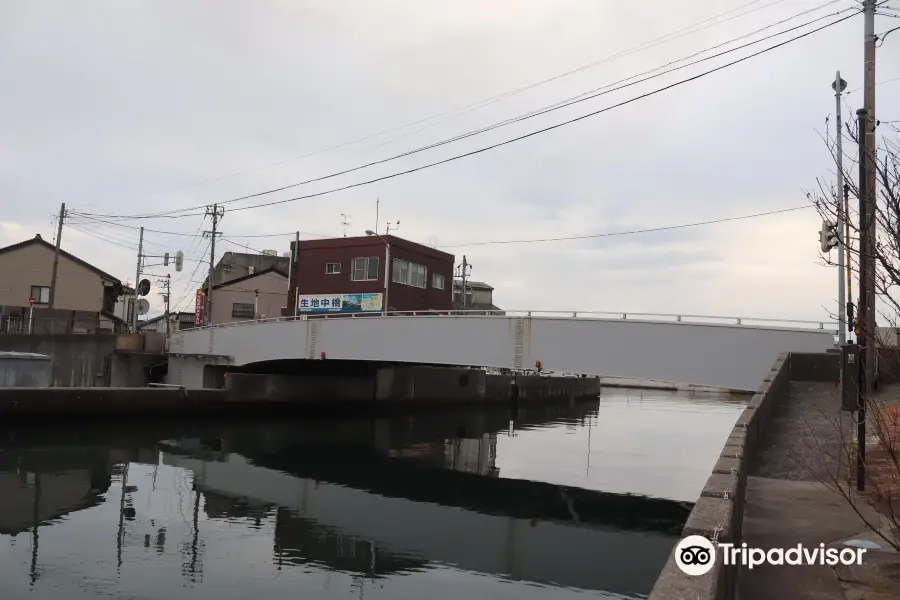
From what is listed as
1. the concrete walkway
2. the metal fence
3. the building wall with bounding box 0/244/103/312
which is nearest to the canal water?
the concrete walkway

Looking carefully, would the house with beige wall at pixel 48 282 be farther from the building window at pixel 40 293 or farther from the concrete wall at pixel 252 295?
the concrete wall at pixel 252 295

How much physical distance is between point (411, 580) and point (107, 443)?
19.7 m

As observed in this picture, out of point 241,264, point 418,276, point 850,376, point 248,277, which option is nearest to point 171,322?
point 241,264

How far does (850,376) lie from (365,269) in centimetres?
3510

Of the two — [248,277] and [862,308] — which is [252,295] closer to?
[248,277]

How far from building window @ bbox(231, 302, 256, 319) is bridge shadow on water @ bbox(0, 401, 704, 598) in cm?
2271

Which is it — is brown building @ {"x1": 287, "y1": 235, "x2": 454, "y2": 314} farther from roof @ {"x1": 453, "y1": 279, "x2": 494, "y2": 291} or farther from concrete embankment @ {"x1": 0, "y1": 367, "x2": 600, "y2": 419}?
roof @ {"x1": 453, "y1": 279, "x2": 494, "y2": 291}

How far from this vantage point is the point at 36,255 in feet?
171

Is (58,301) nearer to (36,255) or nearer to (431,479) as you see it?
(36,255)

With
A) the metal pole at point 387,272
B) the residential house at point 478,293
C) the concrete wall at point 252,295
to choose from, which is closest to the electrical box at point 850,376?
the metal pole at point 387,272

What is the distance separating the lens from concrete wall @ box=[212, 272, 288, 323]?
54.7 m

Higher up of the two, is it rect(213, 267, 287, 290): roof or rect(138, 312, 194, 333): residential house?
rect(213, 267, 287, 290): roof

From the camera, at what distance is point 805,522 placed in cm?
802

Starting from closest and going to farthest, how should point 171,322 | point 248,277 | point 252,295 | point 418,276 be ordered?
point 418,276 → point 252,295 → point 248,277 → point 171,322
